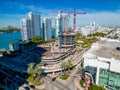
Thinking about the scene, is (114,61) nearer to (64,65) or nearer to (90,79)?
(90,79)

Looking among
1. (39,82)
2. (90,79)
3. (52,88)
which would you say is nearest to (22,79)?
(39,82)

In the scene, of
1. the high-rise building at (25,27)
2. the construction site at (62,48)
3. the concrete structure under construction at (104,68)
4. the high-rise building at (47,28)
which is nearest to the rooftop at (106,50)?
the concrete structure under construction at (104,68)

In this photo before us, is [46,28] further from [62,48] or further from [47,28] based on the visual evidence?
[62,48]

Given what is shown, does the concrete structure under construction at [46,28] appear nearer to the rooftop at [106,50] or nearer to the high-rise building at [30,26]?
the high-rise building at [30,26]

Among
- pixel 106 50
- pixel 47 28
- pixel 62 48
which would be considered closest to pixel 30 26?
pixel 47 28

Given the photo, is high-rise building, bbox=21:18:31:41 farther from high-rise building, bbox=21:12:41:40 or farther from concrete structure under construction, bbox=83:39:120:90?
concrete structure under construction, bbox=83:39:120:90

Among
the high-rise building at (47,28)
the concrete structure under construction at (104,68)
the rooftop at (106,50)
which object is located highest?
the high-rise building at (47,28)
